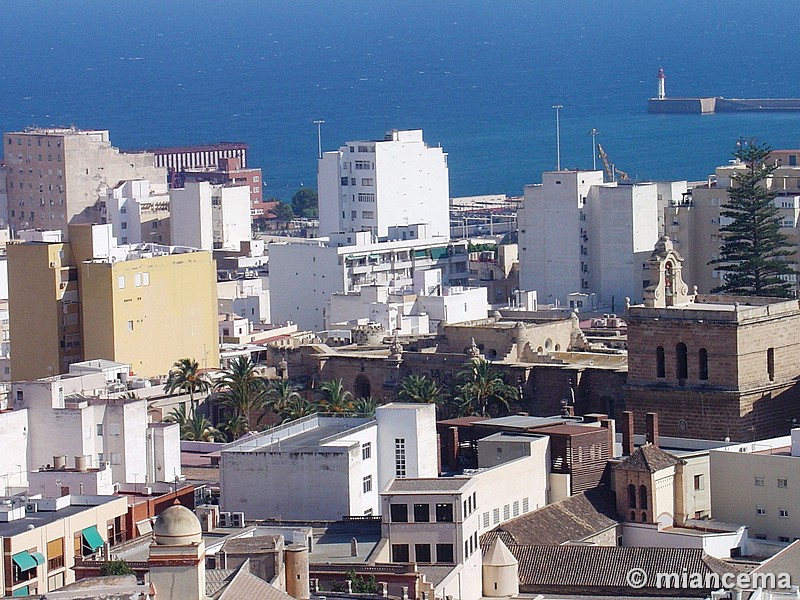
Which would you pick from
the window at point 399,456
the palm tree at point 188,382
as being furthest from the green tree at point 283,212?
the window at point 399,456

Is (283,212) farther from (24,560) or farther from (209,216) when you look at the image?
(24,560)

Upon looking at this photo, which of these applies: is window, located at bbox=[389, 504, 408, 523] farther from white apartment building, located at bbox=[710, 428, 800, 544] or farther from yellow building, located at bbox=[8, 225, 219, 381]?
yellow building, located at bbox=[8, 225, 219, 381]

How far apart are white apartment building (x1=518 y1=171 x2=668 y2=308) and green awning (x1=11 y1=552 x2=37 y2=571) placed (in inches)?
2398

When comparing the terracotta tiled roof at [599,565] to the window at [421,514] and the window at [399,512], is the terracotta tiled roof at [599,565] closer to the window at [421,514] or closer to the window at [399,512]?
the window at [421,514]

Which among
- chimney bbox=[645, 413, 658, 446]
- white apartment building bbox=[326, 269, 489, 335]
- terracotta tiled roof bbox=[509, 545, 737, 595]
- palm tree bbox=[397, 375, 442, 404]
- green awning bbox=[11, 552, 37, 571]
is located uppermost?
white apartment building bbox=[326, 269, 489, 335]

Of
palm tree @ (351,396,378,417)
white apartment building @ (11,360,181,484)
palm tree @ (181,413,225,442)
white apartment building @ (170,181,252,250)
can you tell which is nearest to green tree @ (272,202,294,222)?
white apartment building @ (170,181,252,250)

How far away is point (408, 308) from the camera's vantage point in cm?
9275

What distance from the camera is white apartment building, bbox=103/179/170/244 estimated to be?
132 metres

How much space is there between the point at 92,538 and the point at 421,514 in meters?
6.34

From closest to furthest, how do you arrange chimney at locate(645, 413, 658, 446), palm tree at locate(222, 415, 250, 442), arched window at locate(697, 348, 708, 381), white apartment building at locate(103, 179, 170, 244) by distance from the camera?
chimney at locate(645, 413, 658, 446), arched window at locate(697, 348, 708, 381), palm tree at locate(222, 415, 250, 442), white apartment building at locate(103, 179, 170, 244)

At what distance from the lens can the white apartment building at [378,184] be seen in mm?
130125

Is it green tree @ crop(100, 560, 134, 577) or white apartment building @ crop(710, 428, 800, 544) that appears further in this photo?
white apartment building @ crop(710, 428, 800, 544)

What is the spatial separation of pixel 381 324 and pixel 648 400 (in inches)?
957

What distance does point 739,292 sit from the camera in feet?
286
